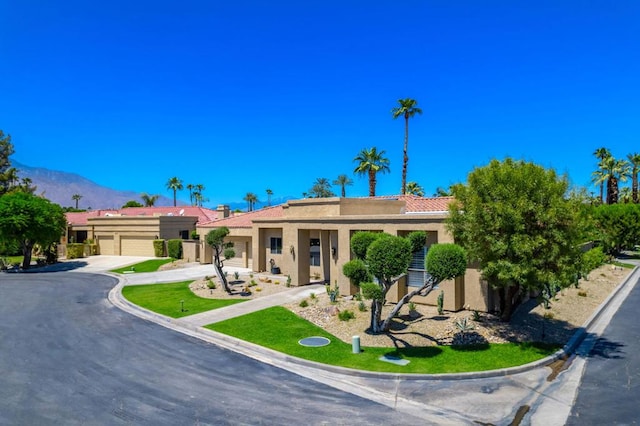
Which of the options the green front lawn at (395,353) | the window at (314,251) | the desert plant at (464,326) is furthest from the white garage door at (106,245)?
the desert plant at (464,326)

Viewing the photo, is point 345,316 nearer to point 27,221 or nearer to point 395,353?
point 395,353

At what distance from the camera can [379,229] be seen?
2250 centimetres

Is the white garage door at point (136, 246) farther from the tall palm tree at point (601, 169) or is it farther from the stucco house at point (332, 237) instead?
the tall palm tree at point (601, 169)

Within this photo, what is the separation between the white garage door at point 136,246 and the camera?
48.3 m

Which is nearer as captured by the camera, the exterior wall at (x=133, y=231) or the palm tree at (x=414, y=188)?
the exterior wall at (x=133, y=231)

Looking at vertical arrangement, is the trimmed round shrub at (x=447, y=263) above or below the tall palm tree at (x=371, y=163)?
below

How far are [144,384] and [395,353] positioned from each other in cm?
828

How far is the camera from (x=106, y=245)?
5116cm

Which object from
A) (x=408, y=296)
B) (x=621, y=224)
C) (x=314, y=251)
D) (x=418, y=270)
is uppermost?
(x=621, y=224)

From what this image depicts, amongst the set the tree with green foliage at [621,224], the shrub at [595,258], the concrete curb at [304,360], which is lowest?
the concrete curb at [304,360]

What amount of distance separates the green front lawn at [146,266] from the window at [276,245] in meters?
13.1

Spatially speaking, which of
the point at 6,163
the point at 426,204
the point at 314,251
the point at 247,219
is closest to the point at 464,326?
the point at 426,204

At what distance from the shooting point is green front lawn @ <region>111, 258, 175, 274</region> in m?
38.9

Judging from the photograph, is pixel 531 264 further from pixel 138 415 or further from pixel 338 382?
pixel 138 415
